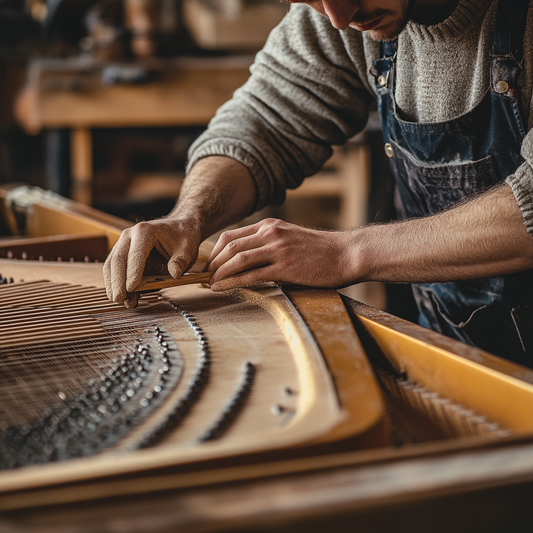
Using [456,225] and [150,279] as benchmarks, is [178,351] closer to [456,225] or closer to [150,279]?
[150,279]

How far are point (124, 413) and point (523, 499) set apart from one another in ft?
1.78

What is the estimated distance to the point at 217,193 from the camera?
2.04 m

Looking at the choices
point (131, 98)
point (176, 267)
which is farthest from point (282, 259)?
point (131, 98)

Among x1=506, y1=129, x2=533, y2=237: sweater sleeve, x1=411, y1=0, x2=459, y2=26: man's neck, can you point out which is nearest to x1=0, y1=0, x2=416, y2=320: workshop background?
x1=411, y1=0, x2=459, y2=26: man's neck

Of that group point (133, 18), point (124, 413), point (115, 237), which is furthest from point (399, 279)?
point (133, 18)

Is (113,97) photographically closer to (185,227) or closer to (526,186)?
(185,227)

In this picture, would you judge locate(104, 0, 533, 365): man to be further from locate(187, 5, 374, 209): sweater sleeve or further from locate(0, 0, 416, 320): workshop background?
locate(0, 0, 416, 320): workshop background

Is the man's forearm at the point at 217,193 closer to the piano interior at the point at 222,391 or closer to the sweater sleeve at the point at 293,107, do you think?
the sweater sleeve at the point at 293,107

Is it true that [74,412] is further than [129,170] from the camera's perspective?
No

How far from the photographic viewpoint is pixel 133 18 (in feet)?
15.9

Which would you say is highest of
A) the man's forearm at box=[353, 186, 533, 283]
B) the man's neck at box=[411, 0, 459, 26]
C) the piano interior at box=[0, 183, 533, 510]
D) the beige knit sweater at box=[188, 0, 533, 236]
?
the man's neck at box=[411, 0, 459, 26]

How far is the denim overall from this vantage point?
1.60m

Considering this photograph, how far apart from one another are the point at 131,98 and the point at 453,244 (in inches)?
131

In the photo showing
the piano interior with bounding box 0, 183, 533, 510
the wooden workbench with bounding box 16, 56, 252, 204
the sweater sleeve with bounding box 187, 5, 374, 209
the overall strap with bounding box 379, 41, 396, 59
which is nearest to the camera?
the piano interior with bounding box 0, 183, 533, 510
